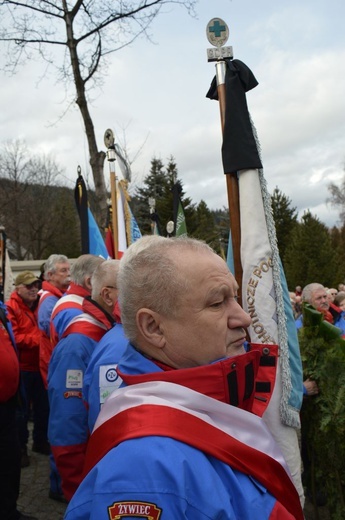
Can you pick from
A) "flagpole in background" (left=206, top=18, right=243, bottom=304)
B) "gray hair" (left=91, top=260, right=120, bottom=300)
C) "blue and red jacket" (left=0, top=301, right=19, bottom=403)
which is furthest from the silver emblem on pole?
"blue and red jacket" (left=0, top=301, right=19, bottom=403)

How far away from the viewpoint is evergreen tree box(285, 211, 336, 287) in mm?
18812

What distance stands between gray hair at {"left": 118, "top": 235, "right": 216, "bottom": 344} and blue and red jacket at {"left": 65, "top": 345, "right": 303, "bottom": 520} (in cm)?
15

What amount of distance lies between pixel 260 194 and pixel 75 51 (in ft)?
32.4

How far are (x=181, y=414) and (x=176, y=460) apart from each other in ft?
0.41

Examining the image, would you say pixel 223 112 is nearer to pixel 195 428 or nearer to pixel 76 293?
pixel 76 293

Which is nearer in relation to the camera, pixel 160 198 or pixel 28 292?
pixel 28 292

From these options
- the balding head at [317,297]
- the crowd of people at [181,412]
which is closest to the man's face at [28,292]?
the balding head at [317,297]

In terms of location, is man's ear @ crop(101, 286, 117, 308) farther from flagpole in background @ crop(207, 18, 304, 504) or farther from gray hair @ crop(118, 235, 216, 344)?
gray hair @ crop(118, 235, 216, 344)

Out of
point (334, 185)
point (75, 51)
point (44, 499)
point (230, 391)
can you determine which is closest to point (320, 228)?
point (75, 51)

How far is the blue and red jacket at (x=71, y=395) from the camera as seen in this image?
9.88 feet

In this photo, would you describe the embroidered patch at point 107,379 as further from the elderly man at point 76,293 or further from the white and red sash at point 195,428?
the elderly man at point 76,293

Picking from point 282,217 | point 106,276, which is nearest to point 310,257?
point 282,217

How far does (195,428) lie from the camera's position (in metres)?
1.17

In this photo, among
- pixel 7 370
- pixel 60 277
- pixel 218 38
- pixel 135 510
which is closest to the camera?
pixel 135 510
